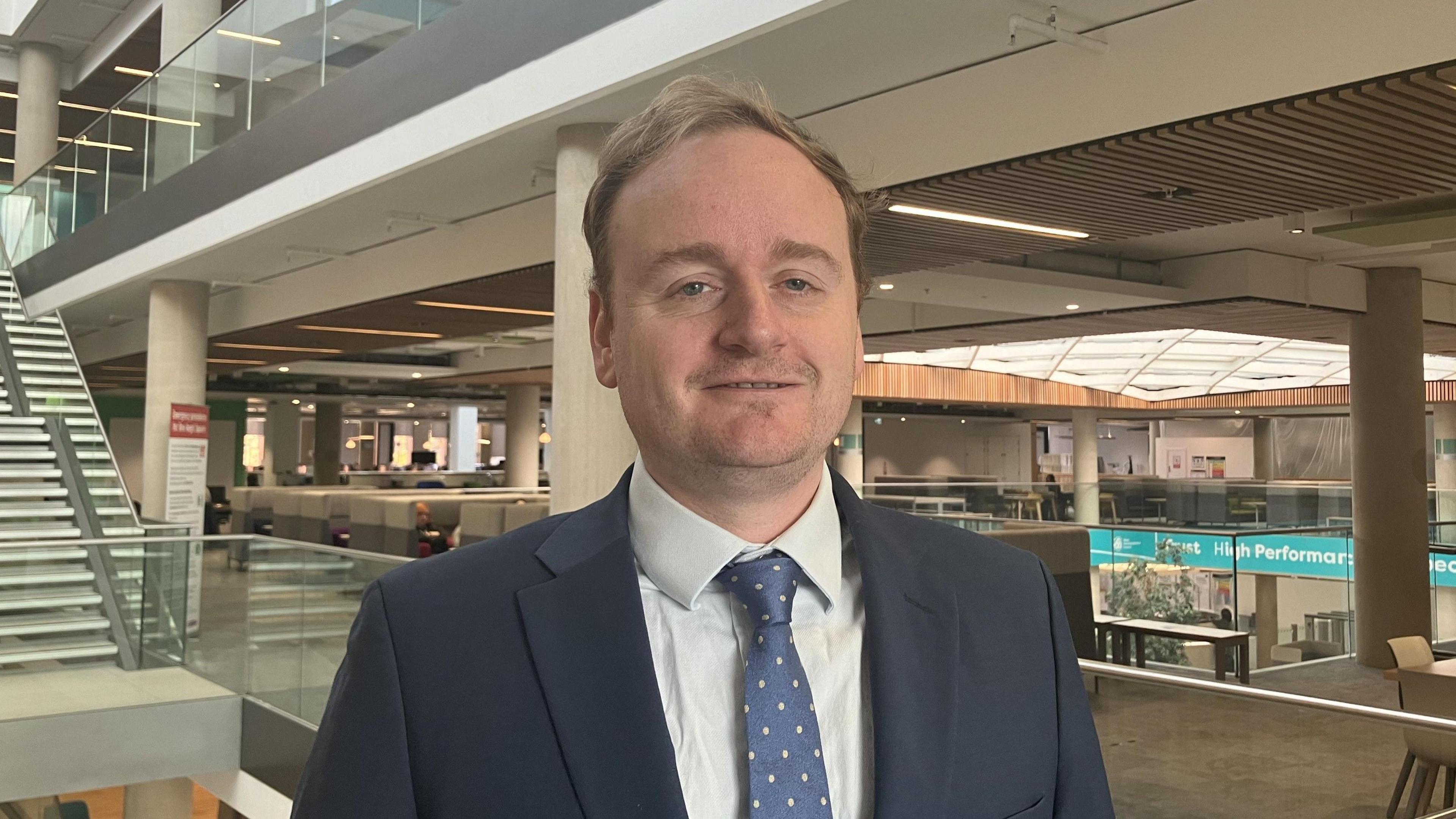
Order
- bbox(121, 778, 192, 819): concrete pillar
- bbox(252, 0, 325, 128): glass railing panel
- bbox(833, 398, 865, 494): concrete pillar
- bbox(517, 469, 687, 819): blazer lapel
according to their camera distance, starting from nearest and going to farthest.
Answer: bbox(517, 469, 687, 819): blazer lapel < bbox(252, 0, 325, 128): glass railing panel < bbox(121, 778, 192, 819): concrete pillar < bbox(833, 398, 865, 494): concrete pillar

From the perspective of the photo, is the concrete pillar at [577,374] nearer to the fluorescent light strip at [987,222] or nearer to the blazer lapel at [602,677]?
the fluorescent light strip at [987,222]

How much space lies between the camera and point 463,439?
41.5 metres

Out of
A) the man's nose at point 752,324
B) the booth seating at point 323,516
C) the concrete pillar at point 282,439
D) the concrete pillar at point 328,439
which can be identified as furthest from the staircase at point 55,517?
the concrete pillar at point 282,439

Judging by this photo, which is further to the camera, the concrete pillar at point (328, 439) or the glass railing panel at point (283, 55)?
the concrete pillar at point (328, 439)

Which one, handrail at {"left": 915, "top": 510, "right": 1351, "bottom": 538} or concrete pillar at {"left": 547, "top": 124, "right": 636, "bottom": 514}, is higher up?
concrete pillar at {"left": 547, "top": 124, "right": 636, "bottom": 514}

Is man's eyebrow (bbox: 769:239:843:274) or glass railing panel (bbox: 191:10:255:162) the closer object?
man's eyebrow (bbox: 769:239:843:274)

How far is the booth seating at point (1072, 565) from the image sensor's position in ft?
30.5

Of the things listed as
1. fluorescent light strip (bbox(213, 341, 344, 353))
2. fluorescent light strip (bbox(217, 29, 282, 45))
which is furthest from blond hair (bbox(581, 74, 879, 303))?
fluorescent light strip (bbox(213, 341, 344, 353))

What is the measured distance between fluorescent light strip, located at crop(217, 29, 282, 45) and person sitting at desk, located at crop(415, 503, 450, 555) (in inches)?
235

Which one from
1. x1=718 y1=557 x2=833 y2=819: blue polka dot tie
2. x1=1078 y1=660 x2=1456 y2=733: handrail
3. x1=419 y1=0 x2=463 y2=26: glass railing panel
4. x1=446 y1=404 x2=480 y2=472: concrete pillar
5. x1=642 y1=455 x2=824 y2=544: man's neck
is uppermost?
x1=419 y1=0 x2=463 y2=26: glass railing panel

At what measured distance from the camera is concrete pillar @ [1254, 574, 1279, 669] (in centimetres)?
1044

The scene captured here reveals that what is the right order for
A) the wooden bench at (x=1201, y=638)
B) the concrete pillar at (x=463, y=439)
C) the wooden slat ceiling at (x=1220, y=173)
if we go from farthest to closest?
the concrete pillar at (x=463, y=439) → the wooden bench at (x=1201, y=638) → the wooden slat ceiling at (x=1220, y=173)

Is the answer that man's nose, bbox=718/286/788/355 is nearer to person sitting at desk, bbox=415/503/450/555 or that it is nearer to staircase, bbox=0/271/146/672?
staircase, bbox=0/271/146/672

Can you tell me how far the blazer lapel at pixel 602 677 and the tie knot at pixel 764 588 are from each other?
8 cm
